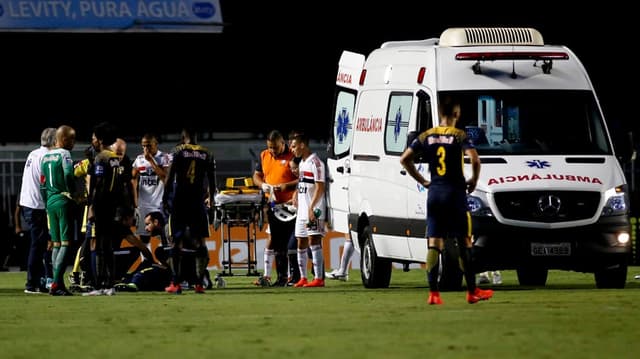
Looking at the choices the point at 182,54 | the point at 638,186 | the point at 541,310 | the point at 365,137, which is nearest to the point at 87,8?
the point at 182,54

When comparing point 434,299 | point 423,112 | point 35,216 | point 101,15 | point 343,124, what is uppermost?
point 101,15

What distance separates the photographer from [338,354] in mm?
10219

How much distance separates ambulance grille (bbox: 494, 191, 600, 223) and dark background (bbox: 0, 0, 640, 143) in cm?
2222

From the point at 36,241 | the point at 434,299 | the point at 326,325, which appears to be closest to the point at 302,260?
the point at 36,241

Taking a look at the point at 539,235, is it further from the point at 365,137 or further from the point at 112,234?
the point at 112,234

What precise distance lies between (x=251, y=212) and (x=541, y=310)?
23.7 ft

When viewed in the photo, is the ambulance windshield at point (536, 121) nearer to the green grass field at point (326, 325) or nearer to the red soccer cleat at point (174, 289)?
the green grass field at point (326, 325)

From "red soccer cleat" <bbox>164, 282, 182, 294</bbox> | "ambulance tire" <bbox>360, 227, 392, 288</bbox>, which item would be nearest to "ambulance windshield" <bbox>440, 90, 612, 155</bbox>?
"ambulance tire" <bbox>360, 227, 392, 288</bbox>

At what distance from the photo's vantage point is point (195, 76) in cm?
4066

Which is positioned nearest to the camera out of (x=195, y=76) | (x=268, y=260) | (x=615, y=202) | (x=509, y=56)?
(x=615, y=202)

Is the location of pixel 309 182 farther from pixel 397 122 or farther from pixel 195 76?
pixel 195 76

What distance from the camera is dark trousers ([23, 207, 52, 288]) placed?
1872cm

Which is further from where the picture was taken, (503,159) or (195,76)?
(195,76)

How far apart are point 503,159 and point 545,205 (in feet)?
2.12
